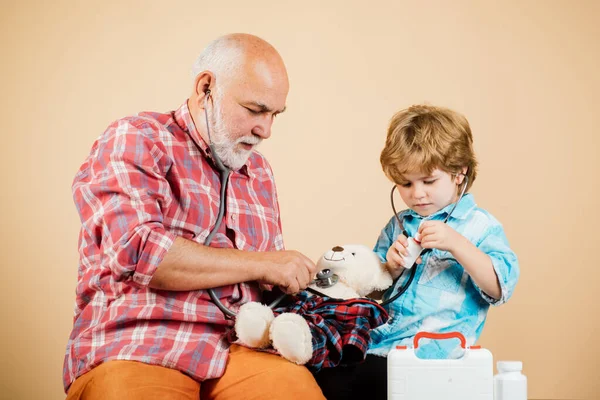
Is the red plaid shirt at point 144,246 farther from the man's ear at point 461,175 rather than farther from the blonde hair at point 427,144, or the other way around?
the man's ear at point 461,175

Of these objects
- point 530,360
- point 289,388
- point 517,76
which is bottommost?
point 530,360

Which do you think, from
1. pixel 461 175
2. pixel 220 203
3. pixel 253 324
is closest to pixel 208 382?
pixel 253 324

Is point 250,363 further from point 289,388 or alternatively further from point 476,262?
point 476,262

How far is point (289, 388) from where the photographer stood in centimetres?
163

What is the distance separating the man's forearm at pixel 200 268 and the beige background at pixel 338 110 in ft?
3.50

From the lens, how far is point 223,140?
1.81m

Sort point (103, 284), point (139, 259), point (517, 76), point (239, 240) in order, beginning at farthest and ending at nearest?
point (517, 76), point (239, 240), point (103, 284), point (139, 259)

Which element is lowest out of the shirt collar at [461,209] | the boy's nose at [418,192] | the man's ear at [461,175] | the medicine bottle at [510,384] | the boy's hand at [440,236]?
the medicine bottle at [510,384]

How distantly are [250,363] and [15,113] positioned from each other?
1.57 m

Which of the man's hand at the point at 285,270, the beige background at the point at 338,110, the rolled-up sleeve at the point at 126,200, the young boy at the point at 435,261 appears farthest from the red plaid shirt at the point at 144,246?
the beige background at the point at 338,110

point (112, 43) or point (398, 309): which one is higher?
point (112, 43)

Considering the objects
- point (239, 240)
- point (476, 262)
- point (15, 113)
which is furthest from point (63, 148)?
point (476, 262)

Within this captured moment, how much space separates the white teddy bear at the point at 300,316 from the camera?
162cm

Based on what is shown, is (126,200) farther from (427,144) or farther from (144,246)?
(427,144)
